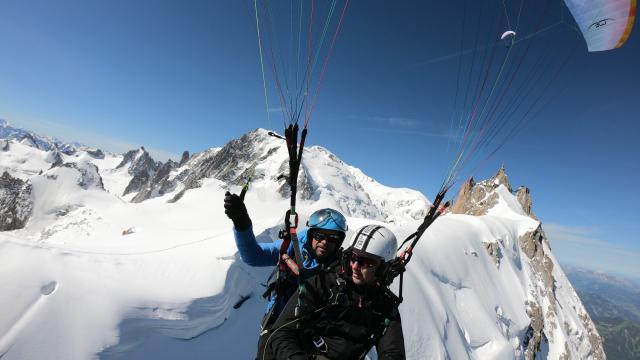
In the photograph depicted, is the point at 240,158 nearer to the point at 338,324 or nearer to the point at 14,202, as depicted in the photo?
the point at 14,202

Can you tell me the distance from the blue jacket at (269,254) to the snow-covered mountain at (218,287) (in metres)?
1.02

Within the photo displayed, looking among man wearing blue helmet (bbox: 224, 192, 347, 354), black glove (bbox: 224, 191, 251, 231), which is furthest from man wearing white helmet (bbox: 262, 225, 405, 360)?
black glove (bbox: 224, 191, 251, 231)

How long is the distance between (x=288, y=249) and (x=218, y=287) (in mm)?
4268

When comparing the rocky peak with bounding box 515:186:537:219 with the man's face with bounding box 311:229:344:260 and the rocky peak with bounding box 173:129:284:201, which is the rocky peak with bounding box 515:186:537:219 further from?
the man's face with bounding box 311:229:344:260

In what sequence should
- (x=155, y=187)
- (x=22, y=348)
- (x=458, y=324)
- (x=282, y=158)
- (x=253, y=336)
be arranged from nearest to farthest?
(x=22, y=348) → (x=253, y=336) → (x=458, y=324) → (x=282, y=158) → (x=155, y=187)

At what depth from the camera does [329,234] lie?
502 centimetres

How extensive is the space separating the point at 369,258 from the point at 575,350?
5537 cm

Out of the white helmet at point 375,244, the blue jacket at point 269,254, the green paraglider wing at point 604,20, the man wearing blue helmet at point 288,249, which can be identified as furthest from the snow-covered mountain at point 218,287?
the green paraglider wing at point 604,20

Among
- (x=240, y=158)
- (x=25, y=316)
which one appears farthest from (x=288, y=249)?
(x=240, y=158)

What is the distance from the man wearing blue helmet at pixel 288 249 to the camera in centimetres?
459

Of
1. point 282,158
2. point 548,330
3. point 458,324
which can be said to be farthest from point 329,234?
point 282,158

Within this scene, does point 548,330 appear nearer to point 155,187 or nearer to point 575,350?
point 575,350

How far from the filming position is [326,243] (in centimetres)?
502

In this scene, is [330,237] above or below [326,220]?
below
